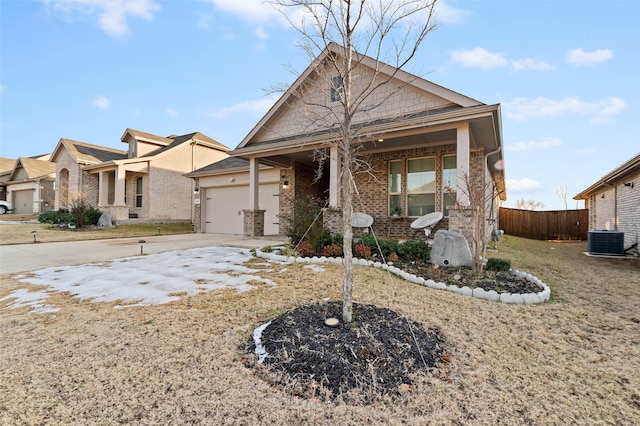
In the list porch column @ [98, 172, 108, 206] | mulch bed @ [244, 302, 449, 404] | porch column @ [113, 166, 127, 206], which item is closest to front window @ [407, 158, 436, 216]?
mulch bed @ [244, 302, 449, 404]

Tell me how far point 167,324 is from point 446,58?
17.0ft

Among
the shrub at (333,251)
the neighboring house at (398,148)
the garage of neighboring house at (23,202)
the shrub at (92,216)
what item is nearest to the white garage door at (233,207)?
the neighboring house at (398,148)

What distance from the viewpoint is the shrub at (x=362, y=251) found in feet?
21.9

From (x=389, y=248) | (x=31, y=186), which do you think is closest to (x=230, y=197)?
(x=389, y=248)

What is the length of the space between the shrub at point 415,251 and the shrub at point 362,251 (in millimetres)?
723

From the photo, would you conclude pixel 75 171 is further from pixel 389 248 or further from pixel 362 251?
pixel 389 248

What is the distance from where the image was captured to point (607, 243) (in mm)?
9586

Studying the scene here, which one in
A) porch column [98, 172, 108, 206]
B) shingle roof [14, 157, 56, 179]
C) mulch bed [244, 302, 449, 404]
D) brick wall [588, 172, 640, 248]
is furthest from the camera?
shingle roof [14, 157, 56, 179]

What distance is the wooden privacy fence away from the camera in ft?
54.2

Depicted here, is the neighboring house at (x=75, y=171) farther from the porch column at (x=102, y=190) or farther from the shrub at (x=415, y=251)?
the shrub at (x=415, y=251)

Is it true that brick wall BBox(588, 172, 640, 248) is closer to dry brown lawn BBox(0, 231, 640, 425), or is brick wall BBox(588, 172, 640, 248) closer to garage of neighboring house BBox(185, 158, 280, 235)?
dry brown lawn BBox(0, 231, 640, 425)

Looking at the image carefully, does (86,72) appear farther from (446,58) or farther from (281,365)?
(281,365)

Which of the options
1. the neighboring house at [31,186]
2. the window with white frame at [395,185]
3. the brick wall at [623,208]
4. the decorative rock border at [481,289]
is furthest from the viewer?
the neighboring house at [31,186]

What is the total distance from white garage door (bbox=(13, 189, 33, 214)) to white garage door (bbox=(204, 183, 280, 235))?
2031 centimetres
